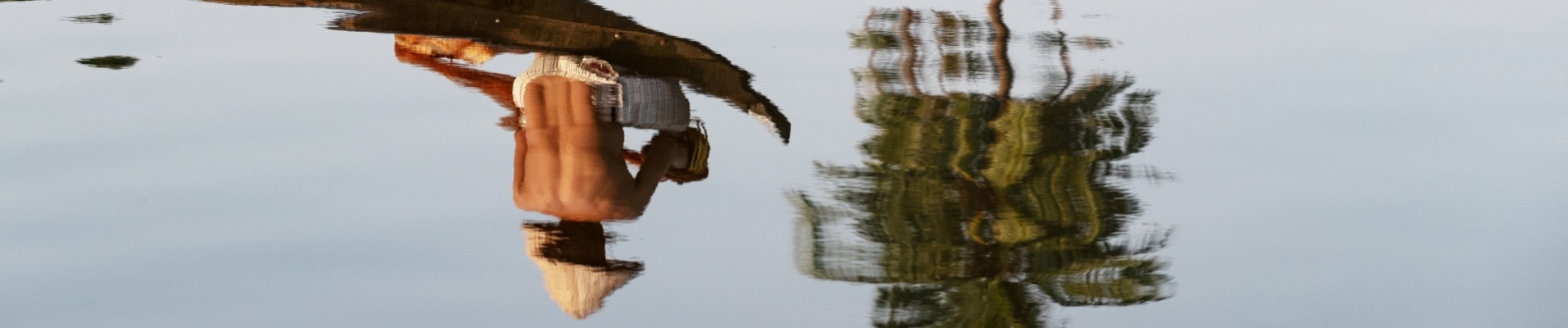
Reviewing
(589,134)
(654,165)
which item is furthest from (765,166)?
(589,134)

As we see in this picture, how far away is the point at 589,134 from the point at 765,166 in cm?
37

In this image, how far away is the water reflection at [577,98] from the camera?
248cm

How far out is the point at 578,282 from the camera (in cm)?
227

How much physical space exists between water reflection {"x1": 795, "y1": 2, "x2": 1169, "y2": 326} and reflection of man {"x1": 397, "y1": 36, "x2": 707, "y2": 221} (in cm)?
32

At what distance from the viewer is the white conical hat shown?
7.25 ft

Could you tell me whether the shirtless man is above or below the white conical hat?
above

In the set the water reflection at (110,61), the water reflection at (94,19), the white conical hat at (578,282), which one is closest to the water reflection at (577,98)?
the white conical hat at (578,282)

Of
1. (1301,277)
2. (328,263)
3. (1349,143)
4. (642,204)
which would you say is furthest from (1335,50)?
(328,263)

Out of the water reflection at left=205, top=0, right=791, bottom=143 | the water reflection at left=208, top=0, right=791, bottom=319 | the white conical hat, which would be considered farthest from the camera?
the water reflection at left=205, top=0, right=791, bottom=143

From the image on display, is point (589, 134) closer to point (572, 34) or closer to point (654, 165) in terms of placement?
point (654, 165)

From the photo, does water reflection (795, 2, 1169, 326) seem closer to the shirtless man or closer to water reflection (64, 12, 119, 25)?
the shirtless man

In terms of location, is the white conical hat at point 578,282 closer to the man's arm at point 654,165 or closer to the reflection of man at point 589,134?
the reflection of man at point 589,134

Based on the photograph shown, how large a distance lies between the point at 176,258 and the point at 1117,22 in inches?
106

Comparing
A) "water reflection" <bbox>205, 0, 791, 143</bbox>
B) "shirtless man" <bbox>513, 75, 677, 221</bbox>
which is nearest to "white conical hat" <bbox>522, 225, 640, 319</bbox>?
"shirtless man" <bbox>513, 75, 677, 221</bbox>
